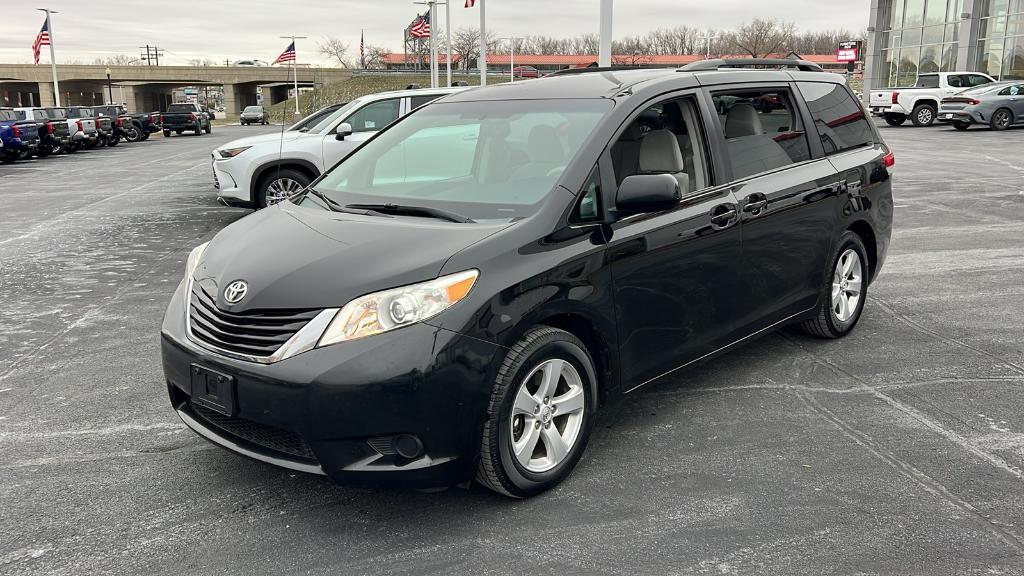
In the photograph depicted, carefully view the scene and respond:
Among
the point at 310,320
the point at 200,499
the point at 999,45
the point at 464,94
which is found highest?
the point at 999,45

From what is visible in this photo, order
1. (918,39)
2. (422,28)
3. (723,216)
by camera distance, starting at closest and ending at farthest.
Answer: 1. (723,216)
2. (422,28)
3. (918,39)

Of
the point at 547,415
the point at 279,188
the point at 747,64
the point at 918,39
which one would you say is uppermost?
the point at 918,39

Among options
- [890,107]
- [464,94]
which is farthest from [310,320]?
[890,107]

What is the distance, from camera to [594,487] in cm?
369

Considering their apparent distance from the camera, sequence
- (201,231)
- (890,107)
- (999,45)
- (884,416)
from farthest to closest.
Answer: (999,45) → (890,107) → (201,231) → (884,416)

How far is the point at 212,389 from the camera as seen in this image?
3.38 metres

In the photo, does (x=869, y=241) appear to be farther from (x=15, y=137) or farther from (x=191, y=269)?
(x=15, y=137)

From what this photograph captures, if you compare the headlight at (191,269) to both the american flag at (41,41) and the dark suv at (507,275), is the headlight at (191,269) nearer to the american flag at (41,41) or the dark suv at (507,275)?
the dark suv at (507,275)

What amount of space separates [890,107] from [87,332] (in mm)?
33115

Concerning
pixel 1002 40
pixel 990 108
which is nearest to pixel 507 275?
pixel 990 108

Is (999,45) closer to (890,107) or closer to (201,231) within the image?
(890,107)

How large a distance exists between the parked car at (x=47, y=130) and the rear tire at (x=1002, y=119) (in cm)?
3106

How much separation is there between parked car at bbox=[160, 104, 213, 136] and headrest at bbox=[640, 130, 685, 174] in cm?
4625

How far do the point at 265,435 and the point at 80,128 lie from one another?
105ft
